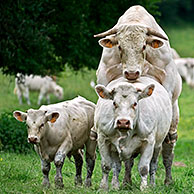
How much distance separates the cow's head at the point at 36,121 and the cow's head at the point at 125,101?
1.36 metres

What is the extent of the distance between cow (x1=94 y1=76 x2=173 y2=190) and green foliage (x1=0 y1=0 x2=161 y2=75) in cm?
706

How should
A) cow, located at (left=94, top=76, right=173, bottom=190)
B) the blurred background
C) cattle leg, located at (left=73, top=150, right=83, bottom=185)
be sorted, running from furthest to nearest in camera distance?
the blurred background < cattle leg, located at (left=73, top=150, right=83, bottom=185) < cow, located at (left=94, top=76, right=173, bottom=190)

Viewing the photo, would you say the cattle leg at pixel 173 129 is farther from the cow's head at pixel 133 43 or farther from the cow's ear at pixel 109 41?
the cow's ear at pixel 109 41

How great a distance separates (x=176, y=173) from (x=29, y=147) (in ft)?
11.9

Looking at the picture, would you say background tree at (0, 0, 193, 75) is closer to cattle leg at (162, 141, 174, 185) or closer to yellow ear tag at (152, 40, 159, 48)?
cattle leg at (162, 141, 174, 185)

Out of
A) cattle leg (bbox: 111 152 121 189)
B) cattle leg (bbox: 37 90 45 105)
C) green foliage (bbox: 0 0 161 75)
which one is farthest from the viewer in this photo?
cattle leg (bbox: 37 90 45 105)

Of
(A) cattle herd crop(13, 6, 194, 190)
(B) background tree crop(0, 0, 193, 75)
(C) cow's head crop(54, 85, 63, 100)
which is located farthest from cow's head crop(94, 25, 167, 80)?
(C) cow's head crop(54, 85, 63, 100)

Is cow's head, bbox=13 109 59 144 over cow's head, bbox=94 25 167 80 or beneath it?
beneath

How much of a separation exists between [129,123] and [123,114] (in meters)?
0.17

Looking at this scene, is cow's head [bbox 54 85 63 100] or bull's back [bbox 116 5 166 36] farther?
cow's head [bbox 54 85 63 100]

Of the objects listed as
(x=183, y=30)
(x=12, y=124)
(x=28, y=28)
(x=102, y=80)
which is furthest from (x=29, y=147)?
(x=183, y=30)

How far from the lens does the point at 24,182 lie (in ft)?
35.7

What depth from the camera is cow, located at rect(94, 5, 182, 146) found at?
10.6 meters

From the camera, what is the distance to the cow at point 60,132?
10320 millimetres
